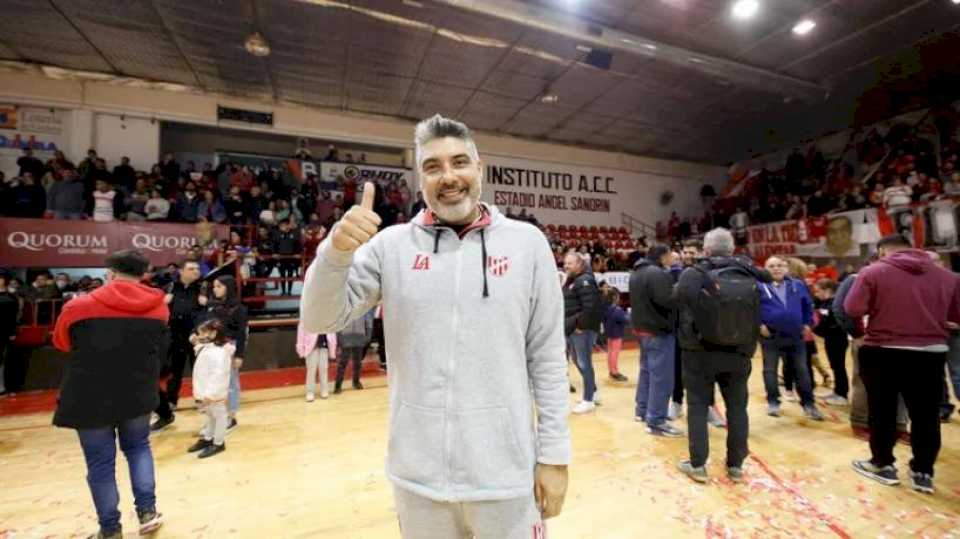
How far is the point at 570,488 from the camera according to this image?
2979mm

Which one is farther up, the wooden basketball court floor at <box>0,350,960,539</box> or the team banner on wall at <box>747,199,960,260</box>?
the team banner on wall at <box>747,199,960,260</box>

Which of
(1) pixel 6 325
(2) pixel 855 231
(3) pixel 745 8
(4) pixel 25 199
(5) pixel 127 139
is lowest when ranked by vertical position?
(1) pixel 6 325

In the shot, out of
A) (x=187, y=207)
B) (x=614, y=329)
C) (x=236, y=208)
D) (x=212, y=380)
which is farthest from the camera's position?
(x=236, y=208)

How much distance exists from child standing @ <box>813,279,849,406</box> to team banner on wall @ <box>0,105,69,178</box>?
14593 mm

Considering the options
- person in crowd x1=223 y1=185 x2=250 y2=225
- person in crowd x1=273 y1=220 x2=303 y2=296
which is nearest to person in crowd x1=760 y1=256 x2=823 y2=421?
person in crowd x1=273 y1=220 x2=303 y2=296

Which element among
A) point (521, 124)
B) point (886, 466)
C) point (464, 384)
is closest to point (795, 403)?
point (886, 466)

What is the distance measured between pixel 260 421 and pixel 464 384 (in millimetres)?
4289

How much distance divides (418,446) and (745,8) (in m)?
8.74

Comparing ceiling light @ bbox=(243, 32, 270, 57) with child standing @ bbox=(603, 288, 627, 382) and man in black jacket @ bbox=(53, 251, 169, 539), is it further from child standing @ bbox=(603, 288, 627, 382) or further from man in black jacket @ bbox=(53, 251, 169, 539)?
child standing @ bbox=(603, 288, 627, 382)

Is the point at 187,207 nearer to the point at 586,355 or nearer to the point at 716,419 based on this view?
the point at 586,355

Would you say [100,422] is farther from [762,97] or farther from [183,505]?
[762,97]

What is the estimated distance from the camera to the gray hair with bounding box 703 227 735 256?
311cm

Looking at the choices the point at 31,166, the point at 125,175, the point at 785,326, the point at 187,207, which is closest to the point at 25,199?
the point at 31,166

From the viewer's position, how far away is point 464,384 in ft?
3.60
